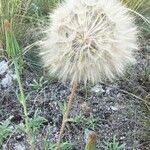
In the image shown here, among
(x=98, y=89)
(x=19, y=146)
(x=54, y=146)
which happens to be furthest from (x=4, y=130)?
(x=98, y=89)

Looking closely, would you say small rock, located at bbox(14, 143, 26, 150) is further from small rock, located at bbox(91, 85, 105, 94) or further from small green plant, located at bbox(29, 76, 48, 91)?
small rock, located at bbox(91, 85, 105, 94)

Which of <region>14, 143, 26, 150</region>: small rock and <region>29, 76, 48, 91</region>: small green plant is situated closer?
<region>14, 143, 26, 150</region>: small rock

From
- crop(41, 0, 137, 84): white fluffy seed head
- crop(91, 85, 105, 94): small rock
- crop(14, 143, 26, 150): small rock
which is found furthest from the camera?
crop(91, 85, 105, 94): small rock

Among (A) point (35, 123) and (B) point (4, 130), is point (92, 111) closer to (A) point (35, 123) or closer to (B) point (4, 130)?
(A) point (35, 123)

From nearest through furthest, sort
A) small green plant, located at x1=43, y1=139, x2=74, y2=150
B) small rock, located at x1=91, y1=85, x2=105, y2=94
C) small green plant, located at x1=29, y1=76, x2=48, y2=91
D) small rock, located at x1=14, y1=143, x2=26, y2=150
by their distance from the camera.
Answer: small green plant, located at x1=43, y1=139, x2=74, y2=150 < small rock, located at x1=14, y1=143, x2=26, y2=150 < small green plant, located at x1=29, y1=76, x2=48, y2=91 < small rock, located at x1=91, y1=85, x2=105, y2=94

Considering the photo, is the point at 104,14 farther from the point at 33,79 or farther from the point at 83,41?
the point at 33,79

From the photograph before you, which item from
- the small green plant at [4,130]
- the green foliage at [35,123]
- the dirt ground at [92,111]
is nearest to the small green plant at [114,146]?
the dirt ground at [92,111]

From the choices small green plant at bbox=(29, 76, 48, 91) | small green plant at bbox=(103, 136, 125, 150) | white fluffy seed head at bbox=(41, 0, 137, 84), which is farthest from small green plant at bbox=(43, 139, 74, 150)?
white fluffy seed head at bbox=(41, 0, 137, 84)

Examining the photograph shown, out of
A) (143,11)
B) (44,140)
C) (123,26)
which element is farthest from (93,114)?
(143,11)
